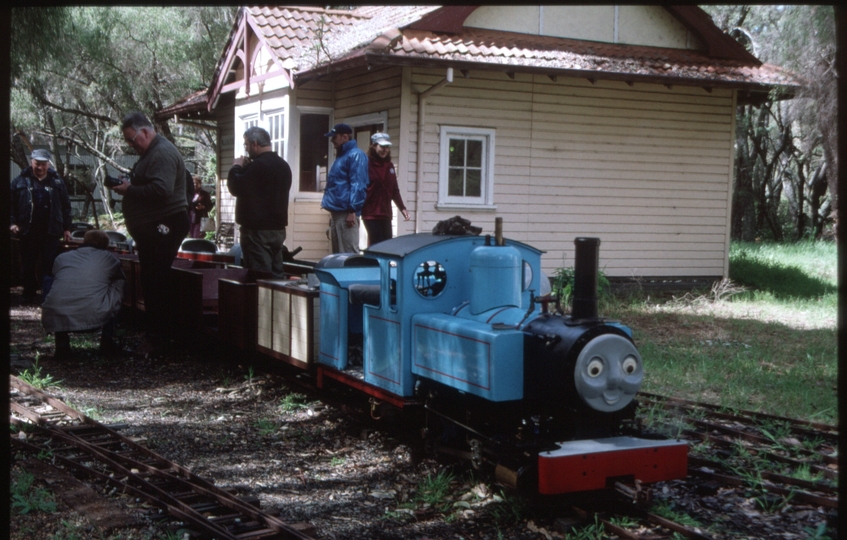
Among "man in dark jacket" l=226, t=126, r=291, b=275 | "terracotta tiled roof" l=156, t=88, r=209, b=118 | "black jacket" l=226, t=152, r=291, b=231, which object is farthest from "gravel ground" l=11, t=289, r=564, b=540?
"terracotta tiled roof" l=156, t=88, r=209, b=118

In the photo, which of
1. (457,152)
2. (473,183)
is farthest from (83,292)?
(473,183)

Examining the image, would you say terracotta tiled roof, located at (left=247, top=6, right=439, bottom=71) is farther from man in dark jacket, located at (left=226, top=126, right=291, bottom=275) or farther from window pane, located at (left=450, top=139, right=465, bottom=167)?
man in dark jacket, located at (left=226, top=126, right=291, bottom=275)

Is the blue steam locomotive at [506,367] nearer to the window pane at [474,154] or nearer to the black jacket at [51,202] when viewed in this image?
the black jacket at [51,202]

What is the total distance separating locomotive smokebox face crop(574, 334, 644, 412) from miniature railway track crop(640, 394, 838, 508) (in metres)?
1.08

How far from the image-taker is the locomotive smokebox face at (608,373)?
13.6ft

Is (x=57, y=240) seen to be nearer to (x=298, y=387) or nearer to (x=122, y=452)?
(x=298, y=387)

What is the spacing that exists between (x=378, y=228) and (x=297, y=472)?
5.27 meters

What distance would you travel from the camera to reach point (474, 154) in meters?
13.1

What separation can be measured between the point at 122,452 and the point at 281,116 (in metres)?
9.97

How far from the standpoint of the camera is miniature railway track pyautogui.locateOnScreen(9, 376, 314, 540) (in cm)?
407

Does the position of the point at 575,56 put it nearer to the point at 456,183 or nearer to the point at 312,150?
the point at 456,183

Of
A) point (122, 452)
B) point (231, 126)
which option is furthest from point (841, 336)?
point (231, 126)

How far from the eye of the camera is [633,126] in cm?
1401

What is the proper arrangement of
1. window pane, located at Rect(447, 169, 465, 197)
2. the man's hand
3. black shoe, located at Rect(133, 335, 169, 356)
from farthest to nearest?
window pane, located at Rect(447, 169, 465, 197)
black shoe, located at Rect(133, 335, 169, 356)
the man's hand
